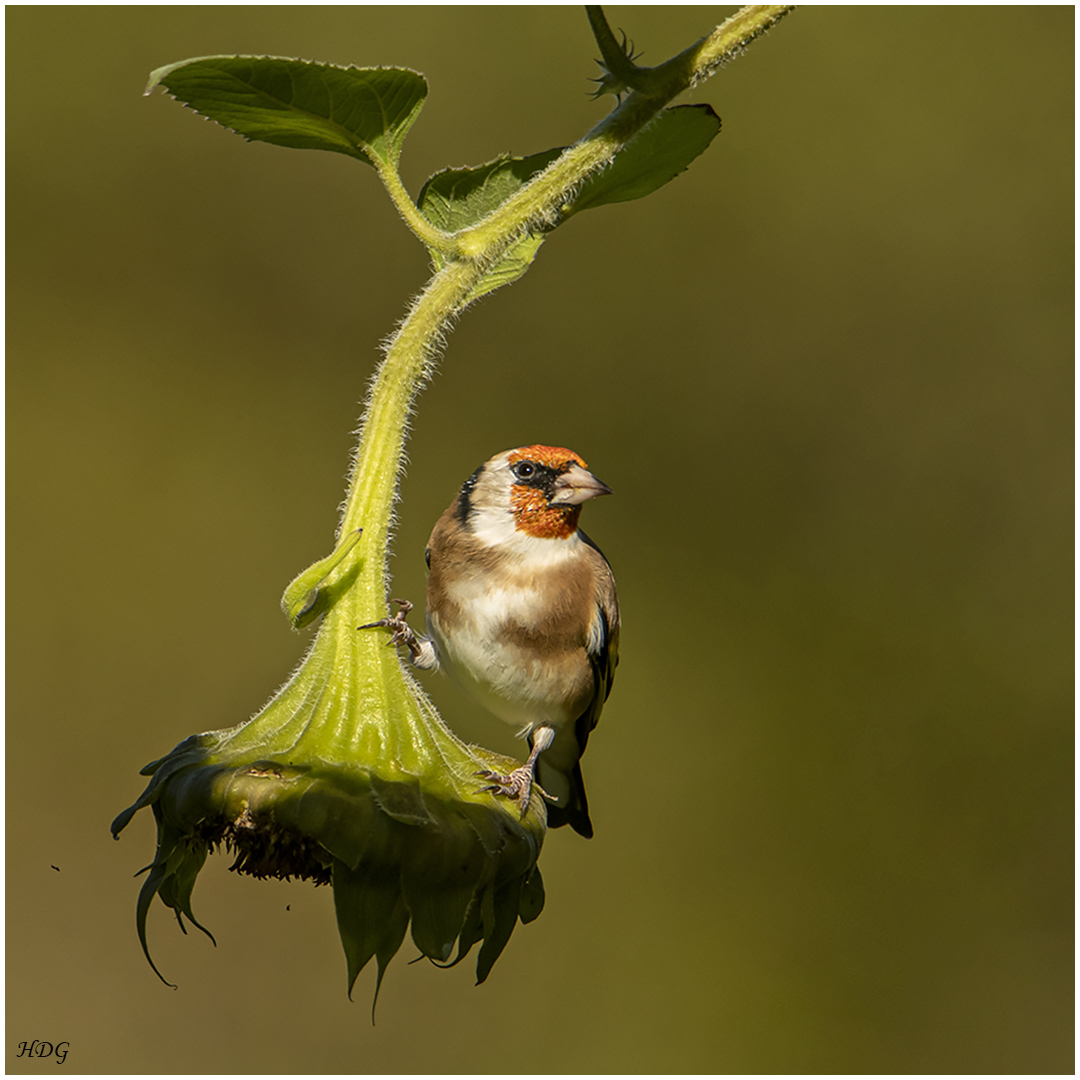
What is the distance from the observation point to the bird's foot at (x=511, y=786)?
1.62 meters

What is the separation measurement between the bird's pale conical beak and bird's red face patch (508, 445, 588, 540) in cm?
2

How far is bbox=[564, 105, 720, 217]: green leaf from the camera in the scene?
1613mm

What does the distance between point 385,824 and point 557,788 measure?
1.74 meters

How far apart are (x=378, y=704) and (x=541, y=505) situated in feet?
3.00

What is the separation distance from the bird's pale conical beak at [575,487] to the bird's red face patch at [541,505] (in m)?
0.02

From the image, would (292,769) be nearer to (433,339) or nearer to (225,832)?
(225,832)

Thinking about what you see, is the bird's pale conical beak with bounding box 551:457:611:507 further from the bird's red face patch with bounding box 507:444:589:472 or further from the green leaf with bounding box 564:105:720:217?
the green leaf with bounding box 564:105:720:217

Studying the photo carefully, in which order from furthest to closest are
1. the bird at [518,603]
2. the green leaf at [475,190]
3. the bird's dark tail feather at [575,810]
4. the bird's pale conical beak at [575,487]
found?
the bird's dark tail feather at [575,810] → the bird at [518,603] → the bird's pale conical beak at [575,487] → the green leaf at [475,190]

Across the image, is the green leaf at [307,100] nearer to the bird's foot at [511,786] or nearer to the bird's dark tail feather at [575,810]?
the bird's foot at [511,786]

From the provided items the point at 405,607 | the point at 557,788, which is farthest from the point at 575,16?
the point at 405,607

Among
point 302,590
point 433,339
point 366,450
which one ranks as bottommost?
point 302,590

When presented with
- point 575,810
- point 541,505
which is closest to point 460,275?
point 541,505

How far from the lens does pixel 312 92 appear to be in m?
1.55

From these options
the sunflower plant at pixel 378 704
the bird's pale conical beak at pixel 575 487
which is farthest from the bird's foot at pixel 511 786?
the bird's pale conical beak at pixel 575 487
